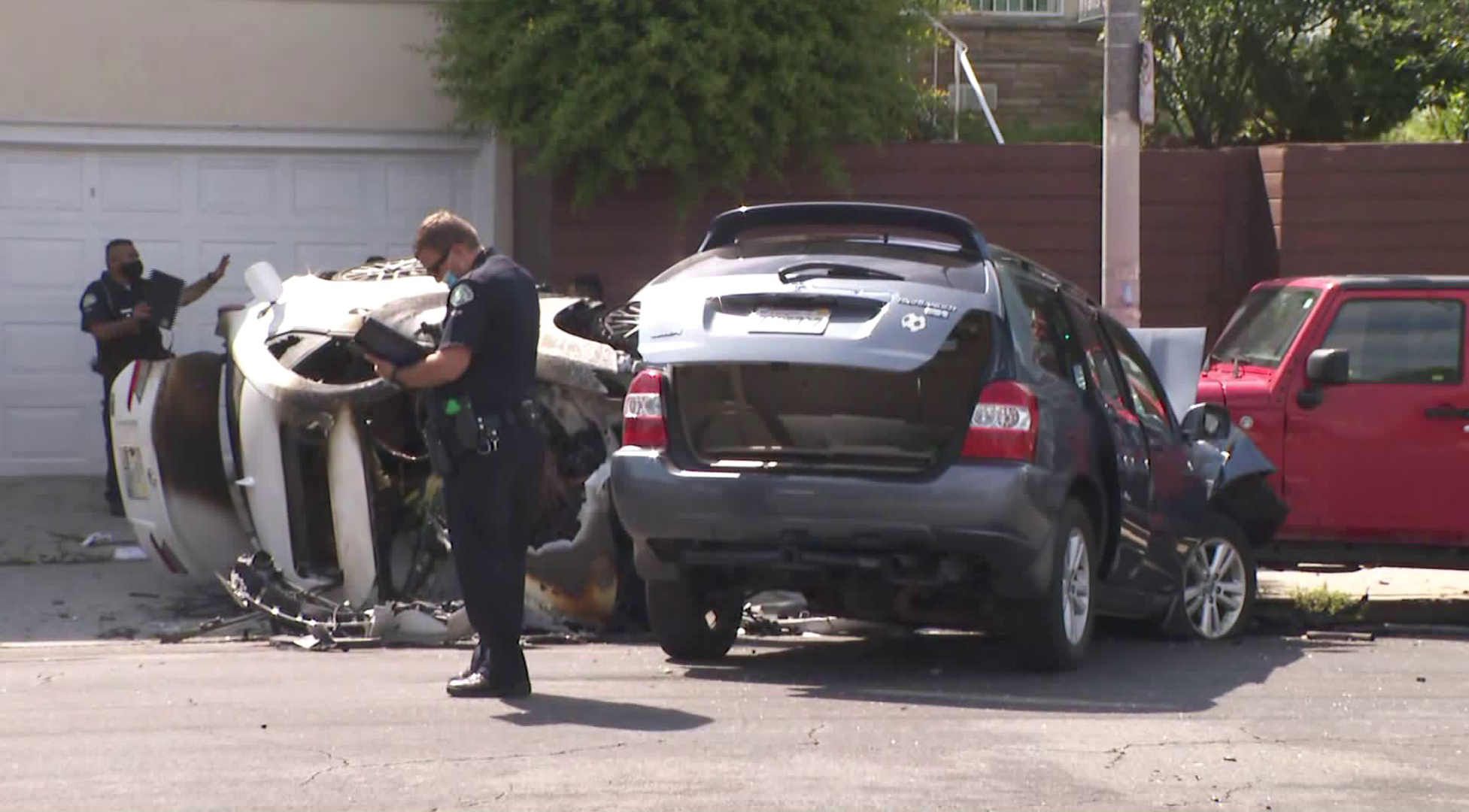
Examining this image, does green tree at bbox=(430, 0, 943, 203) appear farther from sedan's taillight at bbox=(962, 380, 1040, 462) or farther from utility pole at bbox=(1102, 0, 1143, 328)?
sedan's taillight at bbox=(962, 380, 1040, 462)

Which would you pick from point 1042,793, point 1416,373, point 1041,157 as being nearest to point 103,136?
point 1041,157

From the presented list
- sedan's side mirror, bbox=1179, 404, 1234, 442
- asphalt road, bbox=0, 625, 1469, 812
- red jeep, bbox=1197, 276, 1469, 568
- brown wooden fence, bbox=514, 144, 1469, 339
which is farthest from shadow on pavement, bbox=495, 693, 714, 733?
brown wooden fence, bbox=514, 144, 1469, 339

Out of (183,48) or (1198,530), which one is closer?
(1198,530)

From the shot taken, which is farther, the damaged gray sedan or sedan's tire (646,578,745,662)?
sedan's tire (646,578,745,662)

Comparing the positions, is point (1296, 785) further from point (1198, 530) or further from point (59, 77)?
point (59, 77)

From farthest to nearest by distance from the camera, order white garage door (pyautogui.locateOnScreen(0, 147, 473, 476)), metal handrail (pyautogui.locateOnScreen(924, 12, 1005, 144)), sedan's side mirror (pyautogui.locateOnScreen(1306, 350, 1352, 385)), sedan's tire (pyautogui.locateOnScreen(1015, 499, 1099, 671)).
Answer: metal handrail (pyautogui.locateOnScreen(924, 12, 1005, 144)), white garage door (pyautogui.locateOnScreen(0, 147, 473, 476)), sedan's side mirror (pyautogui.locateOnScreen(1306, 350, 1352, 385)), sedan's tire (pyautogui.locateOnScreen(1015, 499, 1099, 671))

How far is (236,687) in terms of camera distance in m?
7.47

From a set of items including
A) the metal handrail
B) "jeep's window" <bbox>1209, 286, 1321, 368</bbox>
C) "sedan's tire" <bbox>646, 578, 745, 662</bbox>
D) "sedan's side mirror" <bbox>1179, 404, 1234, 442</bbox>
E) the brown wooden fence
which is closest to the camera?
"sedan's tire" <bbox>646, 578, 745, 662</bbox>

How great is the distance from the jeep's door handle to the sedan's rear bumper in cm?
345

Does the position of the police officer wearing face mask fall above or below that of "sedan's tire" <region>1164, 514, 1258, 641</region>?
above

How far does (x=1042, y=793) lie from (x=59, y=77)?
394 inches

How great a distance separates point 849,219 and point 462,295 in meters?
1.84

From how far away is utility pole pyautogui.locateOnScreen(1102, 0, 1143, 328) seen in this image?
1070 cm

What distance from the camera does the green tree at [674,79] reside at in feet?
41.0
